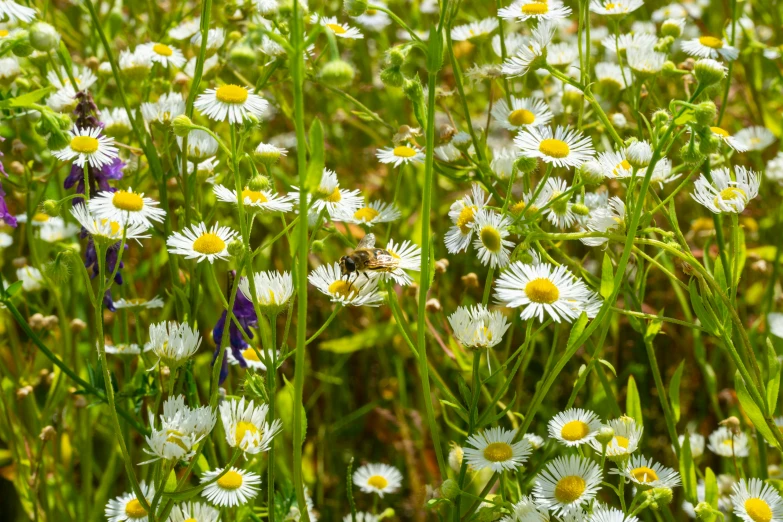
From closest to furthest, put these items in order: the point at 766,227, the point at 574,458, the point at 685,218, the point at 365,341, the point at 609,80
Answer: the point at 574,458, the point at 609,80, the point at 365,341, the point at 766,227, the point at 685,218

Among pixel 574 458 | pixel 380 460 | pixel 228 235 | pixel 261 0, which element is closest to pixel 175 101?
pixel 261 0

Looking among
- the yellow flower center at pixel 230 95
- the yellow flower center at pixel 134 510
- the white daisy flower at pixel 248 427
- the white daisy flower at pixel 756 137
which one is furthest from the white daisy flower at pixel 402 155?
the white daisy flower at pixel 756 137

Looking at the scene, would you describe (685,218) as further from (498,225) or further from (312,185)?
(312,185)

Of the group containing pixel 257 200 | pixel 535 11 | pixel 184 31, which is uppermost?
pixel 184 31

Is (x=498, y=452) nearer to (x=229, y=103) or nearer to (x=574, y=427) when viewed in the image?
(x=574, y=427)

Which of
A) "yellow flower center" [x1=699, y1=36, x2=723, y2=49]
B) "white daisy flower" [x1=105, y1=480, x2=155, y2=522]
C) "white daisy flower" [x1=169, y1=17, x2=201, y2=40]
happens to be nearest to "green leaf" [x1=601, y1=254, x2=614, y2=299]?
"white daisy flower" [x1=105, y1=480, x2=155, y2=522]

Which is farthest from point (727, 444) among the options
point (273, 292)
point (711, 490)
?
point (273, 292)

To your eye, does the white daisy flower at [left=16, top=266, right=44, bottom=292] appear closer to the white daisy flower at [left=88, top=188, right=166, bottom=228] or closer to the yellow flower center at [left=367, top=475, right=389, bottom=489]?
the white daisy flower at [left=88, top=188, right=166, bottom=228]
